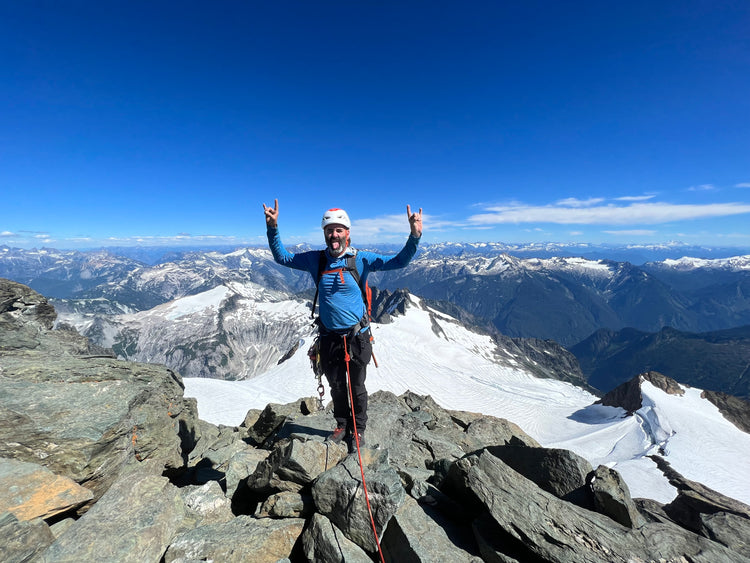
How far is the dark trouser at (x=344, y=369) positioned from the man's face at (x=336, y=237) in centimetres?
208

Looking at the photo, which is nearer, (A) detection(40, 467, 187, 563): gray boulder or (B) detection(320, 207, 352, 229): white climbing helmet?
(A) detection(40, 467, 187, 563): gray boulder

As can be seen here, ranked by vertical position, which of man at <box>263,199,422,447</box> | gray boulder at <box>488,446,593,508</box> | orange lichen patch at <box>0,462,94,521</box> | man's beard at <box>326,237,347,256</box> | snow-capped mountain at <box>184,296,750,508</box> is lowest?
snow-capped mountain at <box>184,296,750,508</box>

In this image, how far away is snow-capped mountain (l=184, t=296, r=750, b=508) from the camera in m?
41.1

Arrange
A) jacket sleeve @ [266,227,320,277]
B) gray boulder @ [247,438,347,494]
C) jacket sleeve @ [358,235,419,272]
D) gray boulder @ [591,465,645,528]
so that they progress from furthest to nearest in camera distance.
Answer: jacket sleeve @ [266,227,320,277] < jacket sleeve @ [358,235,419,272] < gray boulder @ [247,438,347,494] < gray boulder @ [591,465,645,528]

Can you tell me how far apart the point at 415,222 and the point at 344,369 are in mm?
4065

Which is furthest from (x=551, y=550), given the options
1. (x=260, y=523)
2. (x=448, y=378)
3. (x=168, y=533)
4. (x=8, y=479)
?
(x=448, y=378)

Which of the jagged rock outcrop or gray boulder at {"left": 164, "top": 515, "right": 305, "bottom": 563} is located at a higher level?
gray boulder at {"left": 164, "top": 515, "right": 305, "bottom": 563}

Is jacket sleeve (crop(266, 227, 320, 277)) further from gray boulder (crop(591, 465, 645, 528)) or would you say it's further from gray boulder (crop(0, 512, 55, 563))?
gray boulder (crop(591, 465, 645, 528))

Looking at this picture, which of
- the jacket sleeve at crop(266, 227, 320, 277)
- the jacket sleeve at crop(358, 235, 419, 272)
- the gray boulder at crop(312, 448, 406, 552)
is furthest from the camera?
the jacket sleeve at crop(266, 227, 320, 277)

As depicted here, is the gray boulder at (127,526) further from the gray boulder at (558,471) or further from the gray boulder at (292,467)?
the gray boulder at (558,471)

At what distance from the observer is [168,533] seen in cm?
547

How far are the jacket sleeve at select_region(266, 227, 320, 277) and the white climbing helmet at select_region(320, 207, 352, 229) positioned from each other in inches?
38.0

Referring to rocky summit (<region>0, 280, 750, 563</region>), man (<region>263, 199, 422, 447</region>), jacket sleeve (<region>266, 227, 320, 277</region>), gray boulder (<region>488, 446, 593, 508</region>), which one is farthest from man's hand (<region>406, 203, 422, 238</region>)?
gray boulder (<region>488, 446, 593, 508</region>)

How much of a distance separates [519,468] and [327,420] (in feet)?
21.1
